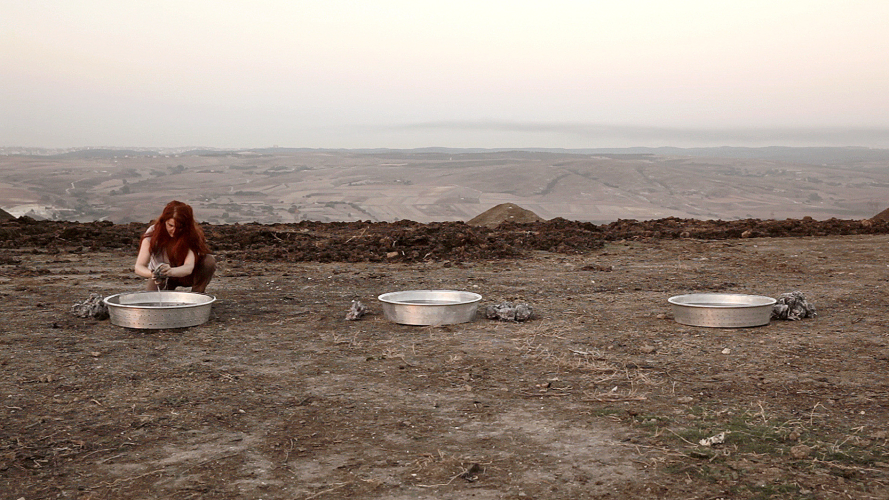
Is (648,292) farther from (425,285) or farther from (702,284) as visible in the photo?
(425,285)

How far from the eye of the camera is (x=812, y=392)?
5.12 metres

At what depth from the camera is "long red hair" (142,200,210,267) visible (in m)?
7.40

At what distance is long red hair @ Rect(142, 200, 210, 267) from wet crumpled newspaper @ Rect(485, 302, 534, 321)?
9.50 ft

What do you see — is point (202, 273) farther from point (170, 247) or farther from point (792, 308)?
point (792, 308)

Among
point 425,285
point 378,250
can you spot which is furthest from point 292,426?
point 378,250

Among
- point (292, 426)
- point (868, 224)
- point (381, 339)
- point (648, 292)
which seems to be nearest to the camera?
point (292, 426)

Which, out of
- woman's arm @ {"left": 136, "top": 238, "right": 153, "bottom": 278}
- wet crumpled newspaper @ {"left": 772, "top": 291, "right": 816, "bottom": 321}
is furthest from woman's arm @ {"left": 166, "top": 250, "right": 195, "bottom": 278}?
wet crumpled newspaper @ {"left": 772, "top": 291, "right": 816, "bottom": 321}

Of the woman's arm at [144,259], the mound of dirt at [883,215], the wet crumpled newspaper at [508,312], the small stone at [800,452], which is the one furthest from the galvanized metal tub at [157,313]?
the mound of dirt at [883,215]

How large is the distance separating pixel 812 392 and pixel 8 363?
559 cm

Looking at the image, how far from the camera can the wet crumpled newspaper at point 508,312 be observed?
7.46 m

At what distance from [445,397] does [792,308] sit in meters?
4.14


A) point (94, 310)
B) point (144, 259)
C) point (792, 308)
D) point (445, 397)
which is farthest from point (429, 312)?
point (792, 308)

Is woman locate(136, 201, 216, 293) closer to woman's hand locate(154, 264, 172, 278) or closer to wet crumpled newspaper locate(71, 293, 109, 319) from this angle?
woman's hand locate(154, 264, 172, 278)

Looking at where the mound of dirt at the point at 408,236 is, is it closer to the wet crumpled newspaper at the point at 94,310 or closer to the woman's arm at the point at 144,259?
the woman's arm at the point at 144,259
